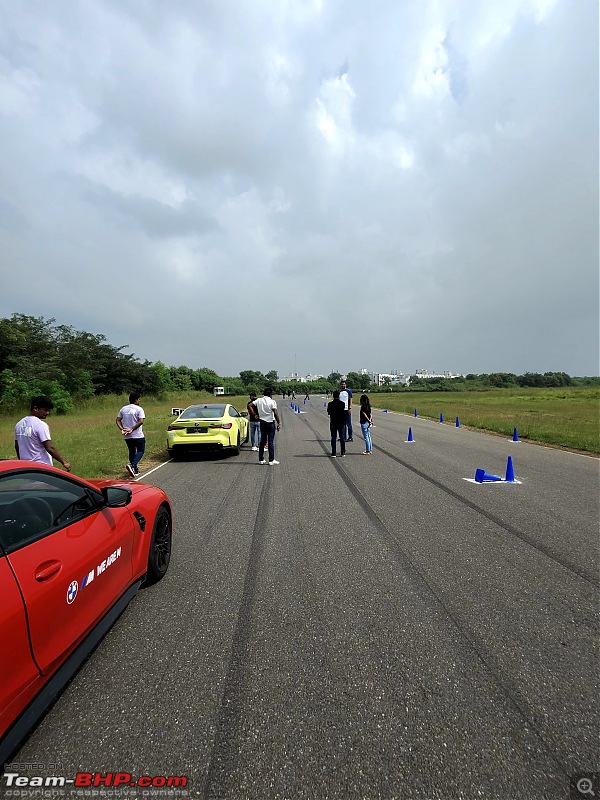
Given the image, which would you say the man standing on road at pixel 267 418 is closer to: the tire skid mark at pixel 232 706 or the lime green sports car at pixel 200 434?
the lime green sports car at pixel 200 434

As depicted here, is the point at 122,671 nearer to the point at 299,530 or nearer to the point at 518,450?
the point at 299,530

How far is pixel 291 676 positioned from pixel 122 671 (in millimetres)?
1035

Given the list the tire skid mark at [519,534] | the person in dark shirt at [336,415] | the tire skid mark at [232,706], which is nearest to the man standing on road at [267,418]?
the person in dark shirt at [336,415]

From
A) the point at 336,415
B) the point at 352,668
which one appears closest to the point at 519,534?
the point at 352,668

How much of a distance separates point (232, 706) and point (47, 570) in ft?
3.98

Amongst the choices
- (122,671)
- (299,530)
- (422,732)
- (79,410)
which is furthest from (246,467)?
(79,410)

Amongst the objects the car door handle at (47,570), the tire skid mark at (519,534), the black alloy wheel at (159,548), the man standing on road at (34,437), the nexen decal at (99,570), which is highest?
the man standing on road at (34,437)

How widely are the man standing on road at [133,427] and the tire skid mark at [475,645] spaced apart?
205 inches

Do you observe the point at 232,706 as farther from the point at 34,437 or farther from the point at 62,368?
the point at 62,368

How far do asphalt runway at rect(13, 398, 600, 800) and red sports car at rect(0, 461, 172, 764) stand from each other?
0.29m

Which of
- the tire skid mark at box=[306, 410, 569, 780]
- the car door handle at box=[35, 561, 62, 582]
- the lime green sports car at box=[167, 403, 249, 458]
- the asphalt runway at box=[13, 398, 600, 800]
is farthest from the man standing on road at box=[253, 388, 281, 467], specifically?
the car door handle at box=[35, 561, 62, 582]

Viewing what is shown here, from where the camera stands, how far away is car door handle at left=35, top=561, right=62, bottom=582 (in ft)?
6.46

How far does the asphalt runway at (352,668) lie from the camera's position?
5.95 feet

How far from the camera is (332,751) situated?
1877mm
